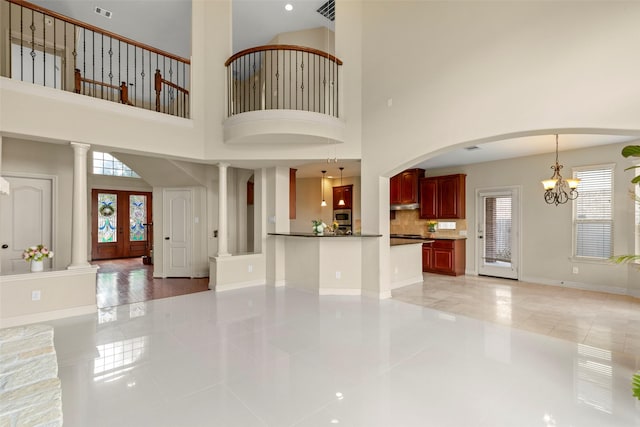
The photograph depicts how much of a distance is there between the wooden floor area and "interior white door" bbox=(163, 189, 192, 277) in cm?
33

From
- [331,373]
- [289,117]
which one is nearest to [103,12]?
[289,117]

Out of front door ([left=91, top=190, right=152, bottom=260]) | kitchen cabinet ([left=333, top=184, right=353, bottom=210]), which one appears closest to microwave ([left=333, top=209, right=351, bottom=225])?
kitchen cabinet ([left=333, top=184, right=353, bottom=210])

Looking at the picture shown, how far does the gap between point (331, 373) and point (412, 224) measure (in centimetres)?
634

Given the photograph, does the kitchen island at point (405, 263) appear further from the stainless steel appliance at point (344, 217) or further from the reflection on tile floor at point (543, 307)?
the stainless steel appliance at point (344, 217)

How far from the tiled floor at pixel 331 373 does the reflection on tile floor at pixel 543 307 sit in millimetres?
342

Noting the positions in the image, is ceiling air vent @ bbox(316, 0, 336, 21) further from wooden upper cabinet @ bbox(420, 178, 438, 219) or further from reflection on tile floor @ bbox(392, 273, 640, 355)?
reflection on tile floor @ bbox(392, 273, 640, 355)

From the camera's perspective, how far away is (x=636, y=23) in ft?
9.20

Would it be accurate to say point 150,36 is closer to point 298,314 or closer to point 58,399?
point 298,314

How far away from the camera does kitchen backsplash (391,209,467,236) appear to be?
7684 millimetres

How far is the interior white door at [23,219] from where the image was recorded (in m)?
4.77

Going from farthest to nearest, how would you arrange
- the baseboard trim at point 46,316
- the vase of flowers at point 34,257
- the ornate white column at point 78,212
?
the ornate white column at point 78,212 → the vase of flowers at point 34,257 → the baseboard trim at point 46,316

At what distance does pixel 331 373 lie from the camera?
2.66 metres

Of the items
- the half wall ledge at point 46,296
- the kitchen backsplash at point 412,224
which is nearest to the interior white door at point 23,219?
the half wall ledge at point 46,296

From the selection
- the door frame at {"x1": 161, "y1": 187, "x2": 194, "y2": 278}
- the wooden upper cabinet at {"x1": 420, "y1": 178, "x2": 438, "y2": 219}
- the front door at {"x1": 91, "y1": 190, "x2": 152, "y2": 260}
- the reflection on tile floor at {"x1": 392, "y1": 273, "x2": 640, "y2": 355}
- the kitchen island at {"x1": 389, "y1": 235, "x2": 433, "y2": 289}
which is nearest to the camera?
the reflection on tile floor at {"x1": 392, "y1": 273, "x2": 640, "y2": 355}
